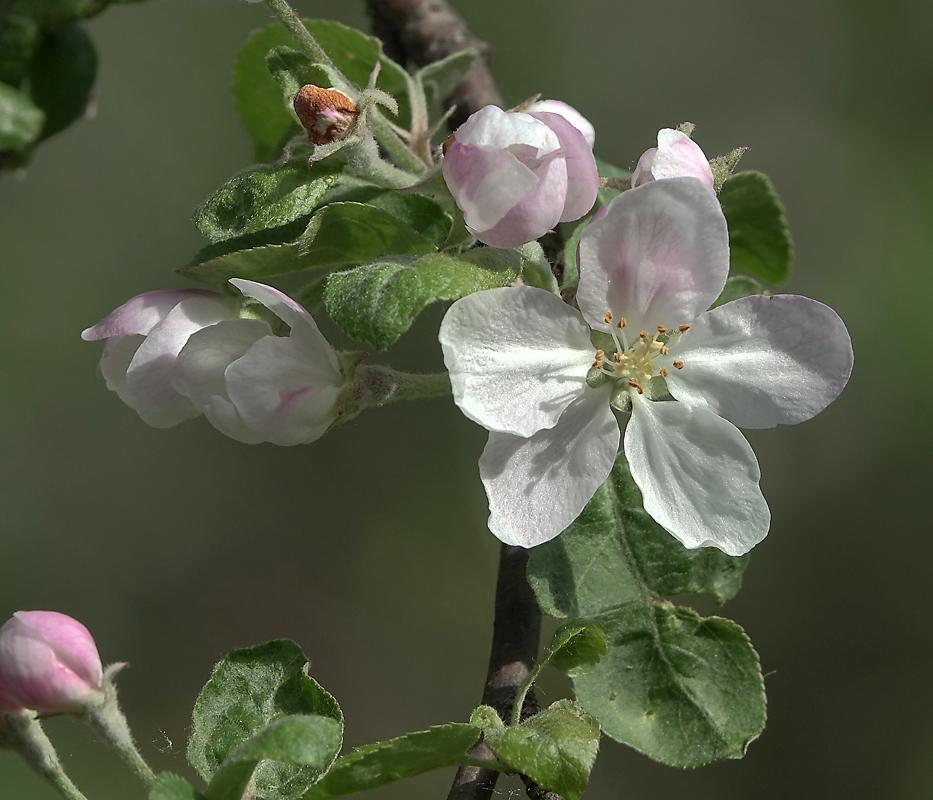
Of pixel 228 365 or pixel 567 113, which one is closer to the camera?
pixel 228 365

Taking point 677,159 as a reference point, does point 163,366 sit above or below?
below

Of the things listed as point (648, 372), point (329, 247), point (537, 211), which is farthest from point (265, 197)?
point (648, 372)

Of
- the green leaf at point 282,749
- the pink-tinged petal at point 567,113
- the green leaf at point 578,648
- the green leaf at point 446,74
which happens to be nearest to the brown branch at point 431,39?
the green leaf at point 446,74

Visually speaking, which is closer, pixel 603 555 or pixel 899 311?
pixel 603 555

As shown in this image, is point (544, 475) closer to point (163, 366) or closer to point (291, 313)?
point (291, 313)

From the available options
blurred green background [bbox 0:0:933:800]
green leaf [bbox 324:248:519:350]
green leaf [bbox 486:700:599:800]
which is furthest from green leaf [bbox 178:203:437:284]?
blurred green background [bbox 0:0:933:800]

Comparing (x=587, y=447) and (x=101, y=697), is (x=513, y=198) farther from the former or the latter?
(x=101, y=697)

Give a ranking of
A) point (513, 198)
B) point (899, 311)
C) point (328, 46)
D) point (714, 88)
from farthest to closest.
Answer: point (714, 88) < point (899, 311) < point (328, 46) < point (513, 198)

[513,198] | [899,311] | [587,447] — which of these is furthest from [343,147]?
[899,311]
